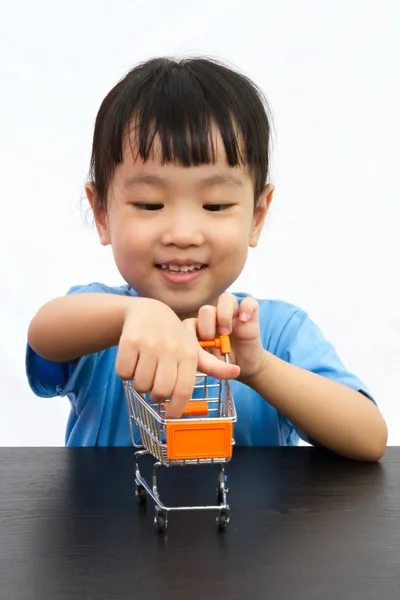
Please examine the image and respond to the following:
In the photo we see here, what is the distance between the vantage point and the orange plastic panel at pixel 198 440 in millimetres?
873

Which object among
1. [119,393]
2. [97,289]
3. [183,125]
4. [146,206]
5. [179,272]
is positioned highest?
[183,125]

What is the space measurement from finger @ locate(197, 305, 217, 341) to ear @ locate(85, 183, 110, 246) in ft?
1.68

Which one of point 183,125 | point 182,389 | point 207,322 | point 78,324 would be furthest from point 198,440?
point 183,125

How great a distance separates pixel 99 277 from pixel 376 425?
1.75 m

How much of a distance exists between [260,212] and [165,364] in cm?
71

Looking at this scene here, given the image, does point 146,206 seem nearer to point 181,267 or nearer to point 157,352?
point 181,267

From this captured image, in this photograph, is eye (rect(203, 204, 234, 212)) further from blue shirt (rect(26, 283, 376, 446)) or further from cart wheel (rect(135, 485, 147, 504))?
cart wheel (rect(135, 485, 147, 504))

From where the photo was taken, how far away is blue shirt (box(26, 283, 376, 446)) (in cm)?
149

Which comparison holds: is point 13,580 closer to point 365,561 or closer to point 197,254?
point 365,561

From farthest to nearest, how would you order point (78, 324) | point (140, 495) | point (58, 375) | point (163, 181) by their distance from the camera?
1. point (58, 375)
2. point (163, 181)
3. point (78, 324)
4. point (140, 495)

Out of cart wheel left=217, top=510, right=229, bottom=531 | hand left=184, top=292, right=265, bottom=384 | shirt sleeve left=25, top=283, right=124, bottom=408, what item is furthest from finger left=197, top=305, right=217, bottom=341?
shirt sleeve left=25, top=283, right=124, bottom=408

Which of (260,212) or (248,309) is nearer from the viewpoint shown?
(248,309)

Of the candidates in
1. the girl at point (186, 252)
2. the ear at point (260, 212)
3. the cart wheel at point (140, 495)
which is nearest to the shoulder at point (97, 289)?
the girl at point (186, 252)

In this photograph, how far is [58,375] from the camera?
148 cm
